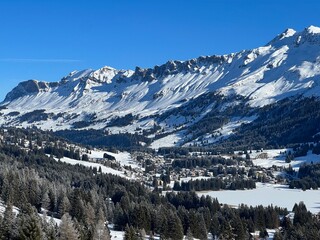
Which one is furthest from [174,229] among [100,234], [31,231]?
[31,231]

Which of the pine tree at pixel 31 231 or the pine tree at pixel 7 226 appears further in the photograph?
the pine tree at pixel 7 226

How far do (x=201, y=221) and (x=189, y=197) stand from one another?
56.5 metres

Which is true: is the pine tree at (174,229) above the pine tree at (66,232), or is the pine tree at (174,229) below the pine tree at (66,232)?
below

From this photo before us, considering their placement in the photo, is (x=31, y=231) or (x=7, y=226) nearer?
(x=31, y=231)

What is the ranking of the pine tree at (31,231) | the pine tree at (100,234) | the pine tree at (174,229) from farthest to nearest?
the pine tree at (174,229), the pine tree at (100,234), the pine tree at (31,231)

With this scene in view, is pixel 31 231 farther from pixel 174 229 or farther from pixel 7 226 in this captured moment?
pixel 174 229

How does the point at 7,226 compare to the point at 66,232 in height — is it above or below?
above

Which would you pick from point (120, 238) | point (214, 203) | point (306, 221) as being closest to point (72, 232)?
point (120, 238)

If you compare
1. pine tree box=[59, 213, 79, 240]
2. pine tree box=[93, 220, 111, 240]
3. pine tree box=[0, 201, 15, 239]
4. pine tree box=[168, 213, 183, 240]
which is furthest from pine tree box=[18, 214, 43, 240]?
pine tree box=[168, 213, 183, 240]

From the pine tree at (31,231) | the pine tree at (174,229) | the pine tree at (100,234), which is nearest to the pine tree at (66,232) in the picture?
the pine tree at (31,231)

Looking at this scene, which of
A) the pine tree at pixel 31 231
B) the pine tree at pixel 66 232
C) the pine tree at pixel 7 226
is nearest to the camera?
the pine tree at pixel 31 231

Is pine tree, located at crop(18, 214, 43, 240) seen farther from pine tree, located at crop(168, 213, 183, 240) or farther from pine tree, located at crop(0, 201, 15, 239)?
pine tree, located at crop(168, 213, 183, 240)

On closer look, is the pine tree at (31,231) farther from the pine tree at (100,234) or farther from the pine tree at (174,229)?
the pine tree at (174,229)

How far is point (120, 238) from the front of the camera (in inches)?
4744
